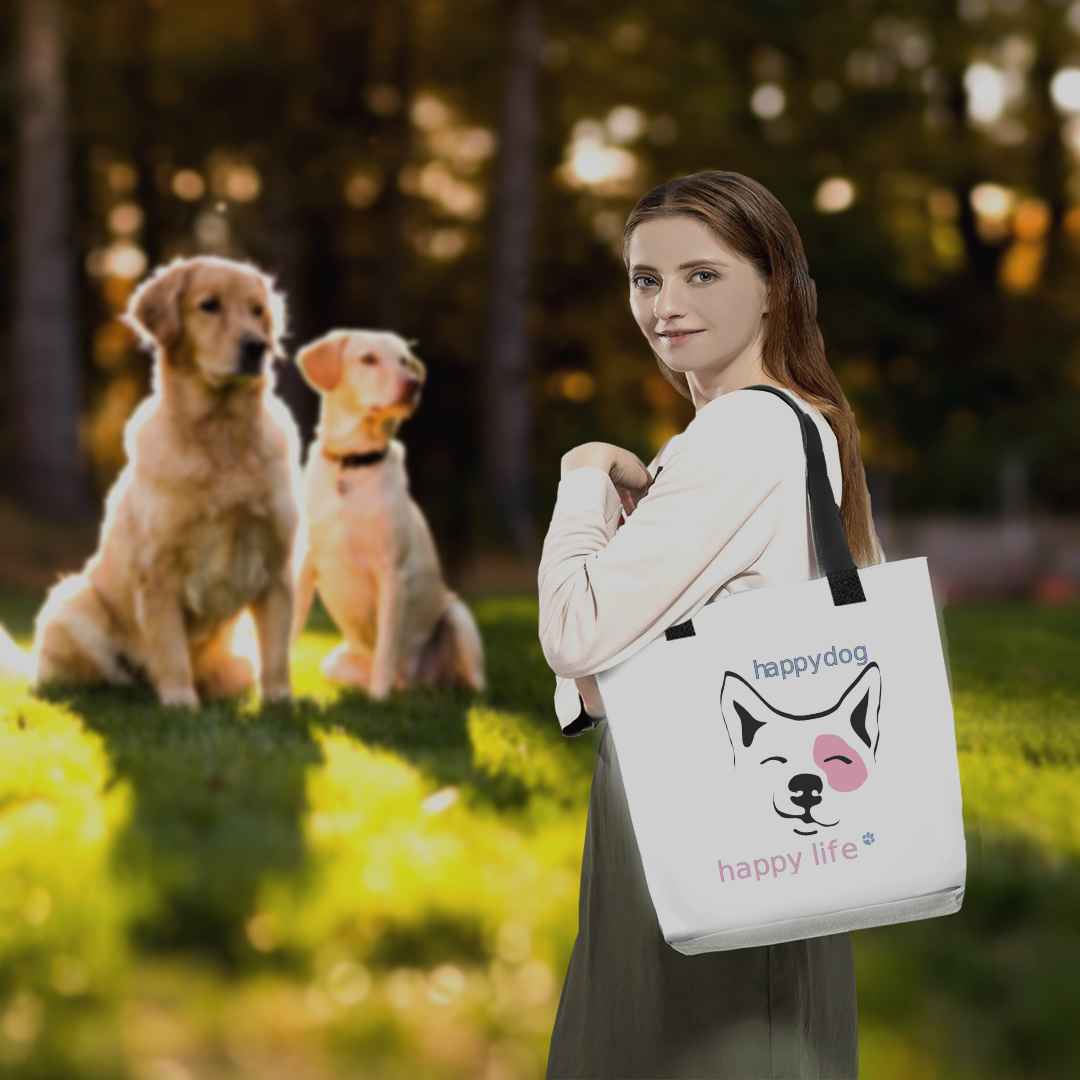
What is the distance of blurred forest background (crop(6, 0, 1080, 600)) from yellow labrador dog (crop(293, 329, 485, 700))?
473 cm

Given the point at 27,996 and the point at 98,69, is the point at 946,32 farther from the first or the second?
the point at 27,996

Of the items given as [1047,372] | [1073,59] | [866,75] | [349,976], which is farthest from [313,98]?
[349,976]

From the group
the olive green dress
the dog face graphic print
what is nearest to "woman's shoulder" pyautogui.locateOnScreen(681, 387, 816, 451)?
the dog face graphic print

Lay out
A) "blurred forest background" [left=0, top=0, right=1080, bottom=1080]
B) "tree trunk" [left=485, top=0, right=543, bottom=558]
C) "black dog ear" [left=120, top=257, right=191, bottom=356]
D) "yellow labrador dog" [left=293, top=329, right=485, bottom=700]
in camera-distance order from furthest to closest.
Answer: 1. "tree trunk" [left=485, top=0, right=543, bottom=558]
2. "yellow labrador dog" [left=293, top=329, right=485, bottom=700]
3. "black dog ear" [left=120, top=257, right=191, bottom=356]
4. "blurred forest background" [left=0, top=0, right=1080, bottom=1080]

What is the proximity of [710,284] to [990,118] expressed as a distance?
18158 millimetres

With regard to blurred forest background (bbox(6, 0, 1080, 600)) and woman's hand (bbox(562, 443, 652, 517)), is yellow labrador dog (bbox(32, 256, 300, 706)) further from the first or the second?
blurred forest background (bbox(6, 0, 1080, 600))

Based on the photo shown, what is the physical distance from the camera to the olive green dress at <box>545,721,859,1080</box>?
2070 mm

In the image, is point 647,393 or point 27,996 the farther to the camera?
point 647,393

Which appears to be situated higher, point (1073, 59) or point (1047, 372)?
point (1073, 59)

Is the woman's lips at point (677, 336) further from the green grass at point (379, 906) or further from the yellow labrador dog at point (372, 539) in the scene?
the yellow labrador dog at point (372, 539)

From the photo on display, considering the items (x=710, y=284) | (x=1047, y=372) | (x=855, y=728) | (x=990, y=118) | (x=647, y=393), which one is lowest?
(x=855, y=728)

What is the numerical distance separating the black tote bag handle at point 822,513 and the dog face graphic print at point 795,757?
0.16 metres

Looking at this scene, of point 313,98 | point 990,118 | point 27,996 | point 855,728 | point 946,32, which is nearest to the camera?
point 855,728

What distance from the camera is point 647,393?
558 inches
